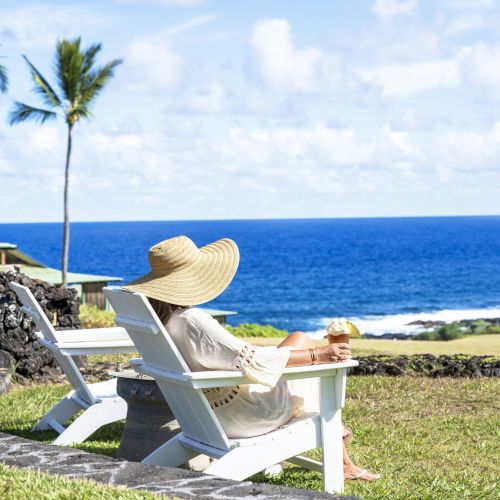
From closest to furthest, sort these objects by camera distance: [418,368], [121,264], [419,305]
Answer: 1. [418,368]
2. [419,305]
3. [121,264]

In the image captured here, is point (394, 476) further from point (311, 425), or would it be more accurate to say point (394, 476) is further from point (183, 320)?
point (183, 320)

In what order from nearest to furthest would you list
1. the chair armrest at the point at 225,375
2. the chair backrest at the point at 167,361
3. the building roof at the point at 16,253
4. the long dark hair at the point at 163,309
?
the chair armrest at the point at 225,375 → the chair backrest at the point at 167,361 → the long dark hair at the point at 163,309 → the building roof at the point at 16,253

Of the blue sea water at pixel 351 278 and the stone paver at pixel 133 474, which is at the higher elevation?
the stone paver at pixel 133 474

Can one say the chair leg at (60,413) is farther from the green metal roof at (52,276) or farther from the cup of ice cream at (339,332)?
the green metal roof at (52,276)

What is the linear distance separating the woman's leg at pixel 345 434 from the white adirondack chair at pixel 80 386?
1.59 meters

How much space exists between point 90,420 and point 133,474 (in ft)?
7.40

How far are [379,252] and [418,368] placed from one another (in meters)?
111

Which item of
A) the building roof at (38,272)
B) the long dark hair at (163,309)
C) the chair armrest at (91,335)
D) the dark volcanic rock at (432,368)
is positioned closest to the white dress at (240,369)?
the long dark hair at (163,309)

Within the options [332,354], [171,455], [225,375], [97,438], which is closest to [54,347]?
[97,438]

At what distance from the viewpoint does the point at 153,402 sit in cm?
539

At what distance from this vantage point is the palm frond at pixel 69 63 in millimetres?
27734

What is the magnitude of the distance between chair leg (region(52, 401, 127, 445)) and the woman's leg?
1.76 meters

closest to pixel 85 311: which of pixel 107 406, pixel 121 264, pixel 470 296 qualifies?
pixel 107 406

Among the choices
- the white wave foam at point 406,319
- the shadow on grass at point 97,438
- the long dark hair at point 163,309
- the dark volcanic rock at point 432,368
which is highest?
the long dark hair at point 163,309
